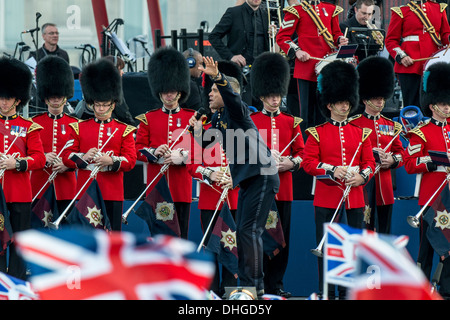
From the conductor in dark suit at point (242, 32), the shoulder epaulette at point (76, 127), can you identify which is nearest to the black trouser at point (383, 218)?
the conductor in dark suit at point (242, 32)

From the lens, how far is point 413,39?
8.55 meters

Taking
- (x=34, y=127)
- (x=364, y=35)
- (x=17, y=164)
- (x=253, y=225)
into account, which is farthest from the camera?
(x=364, y=35)

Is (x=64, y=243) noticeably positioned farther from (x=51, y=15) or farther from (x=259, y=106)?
(x=51, y=15)

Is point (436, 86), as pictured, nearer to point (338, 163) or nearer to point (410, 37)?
point (338, 163)

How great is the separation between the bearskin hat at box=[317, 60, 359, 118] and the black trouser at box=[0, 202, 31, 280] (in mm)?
2374

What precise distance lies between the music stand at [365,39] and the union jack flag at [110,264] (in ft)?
20.3

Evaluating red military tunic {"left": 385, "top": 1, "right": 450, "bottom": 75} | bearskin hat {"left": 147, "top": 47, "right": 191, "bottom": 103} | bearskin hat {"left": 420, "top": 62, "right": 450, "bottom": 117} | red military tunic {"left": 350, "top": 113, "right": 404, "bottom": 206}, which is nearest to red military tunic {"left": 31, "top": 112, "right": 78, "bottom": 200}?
bearskin hat {"left": 147, "top": 47, "right": 191, "bottom": 103}

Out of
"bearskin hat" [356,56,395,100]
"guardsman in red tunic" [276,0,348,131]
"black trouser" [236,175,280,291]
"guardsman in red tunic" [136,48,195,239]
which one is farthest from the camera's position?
"guardsman in red tunic" [276,0,348,131]

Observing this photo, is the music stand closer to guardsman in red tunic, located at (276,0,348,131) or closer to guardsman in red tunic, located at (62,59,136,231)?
guardsman in red tunic, located at (276,0,348,131)

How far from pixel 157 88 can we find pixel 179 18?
832 centimetres

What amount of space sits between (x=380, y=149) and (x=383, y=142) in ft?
0.51

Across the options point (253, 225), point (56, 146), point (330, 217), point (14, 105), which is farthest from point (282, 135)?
point (14, 105)

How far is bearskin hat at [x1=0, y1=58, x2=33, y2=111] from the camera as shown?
7.19 meters

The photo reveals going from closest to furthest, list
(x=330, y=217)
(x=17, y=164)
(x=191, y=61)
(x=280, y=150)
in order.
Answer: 1. (x=17, y=164)
2. (x=330, y=217)
3. (x=280, y=150)
4. (x=191, y=61)
